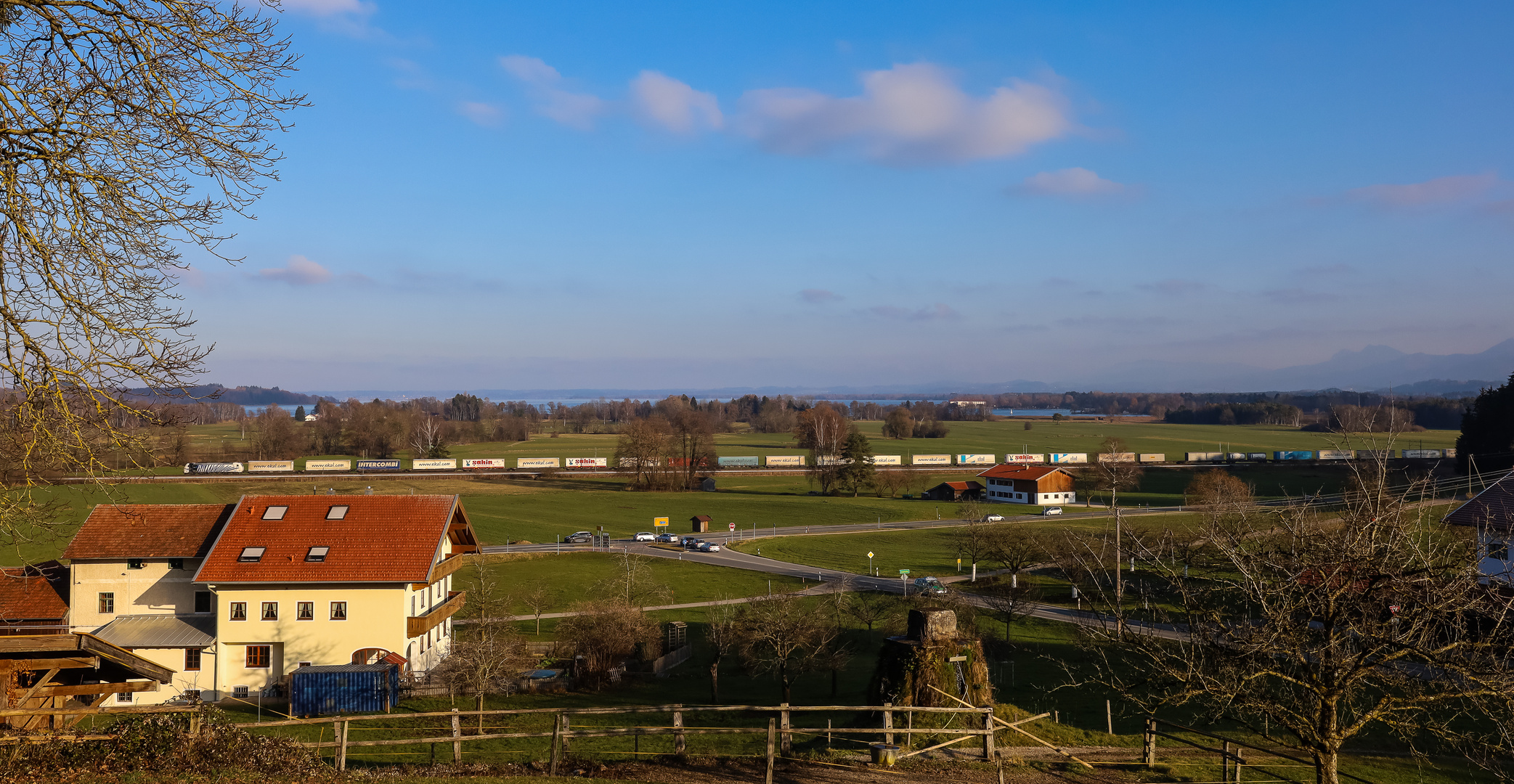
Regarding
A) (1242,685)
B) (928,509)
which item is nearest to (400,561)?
(1242,685)

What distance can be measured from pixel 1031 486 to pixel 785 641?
246ft

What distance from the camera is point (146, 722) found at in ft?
43.6

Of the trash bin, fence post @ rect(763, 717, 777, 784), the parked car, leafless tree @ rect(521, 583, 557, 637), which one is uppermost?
fence post @ rect(763, 717, 777, 784)

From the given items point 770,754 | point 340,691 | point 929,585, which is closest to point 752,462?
point 929,585

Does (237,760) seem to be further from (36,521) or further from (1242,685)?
(1242,685)

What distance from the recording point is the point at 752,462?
13725 centimetres

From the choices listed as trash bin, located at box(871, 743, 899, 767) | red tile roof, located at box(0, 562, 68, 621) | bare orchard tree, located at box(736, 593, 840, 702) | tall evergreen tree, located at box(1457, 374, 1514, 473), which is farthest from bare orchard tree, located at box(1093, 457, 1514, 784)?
tall evergreen tree, located at box(1457, 374, 1514, 473)

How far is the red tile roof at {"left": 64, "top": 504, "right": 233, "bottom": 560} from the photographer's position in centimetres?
3562

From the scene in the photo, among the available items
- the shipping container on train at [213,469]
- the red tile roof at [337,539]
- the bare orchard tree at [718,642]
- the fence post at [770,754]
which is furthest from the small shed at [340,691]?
the shipping container on train at [213,469]

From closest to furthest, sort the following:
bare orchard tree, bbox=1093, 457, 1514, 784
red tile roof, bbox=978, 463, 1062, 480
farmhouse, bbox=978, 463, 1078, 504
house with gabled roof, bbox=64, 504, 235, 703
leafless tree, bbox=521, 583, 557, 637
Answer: bare orchard tree, bbox=1093, 457, 1514, 784 < house with gabled roof, bbox=64, 504, 235, 703 < leafless tree, bbox=521, 583, 557, 637 < farmhouse, bbox=978, 463, 1078, 504 < red tile roof, bbox=978, 463, 1062, 480

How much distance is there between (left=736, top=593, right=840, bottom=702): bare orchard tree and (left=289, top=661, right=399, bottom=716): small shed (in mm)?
13178

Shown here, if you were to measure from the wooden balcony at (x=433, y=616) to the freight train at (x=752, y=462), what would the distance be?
6735cm

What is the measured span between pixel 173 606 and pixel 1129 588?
4914 centimetres

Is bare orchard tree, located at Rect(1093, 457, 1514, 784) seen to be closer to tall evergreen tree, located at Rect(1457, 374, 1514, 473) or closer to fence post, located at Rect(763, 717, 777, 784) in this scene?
fence post, located at Rect(763, 717, 777, 784)
